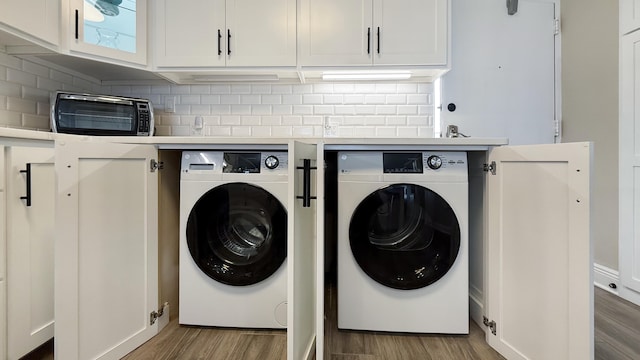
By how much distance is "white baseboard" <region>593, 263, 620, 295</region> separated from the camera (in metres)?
1.91

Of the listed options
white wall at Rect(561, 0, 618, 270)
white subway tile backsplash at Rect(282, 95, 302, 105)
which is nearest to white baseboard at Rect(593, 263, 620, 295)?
white wall at Rect(561, 0, 618, 270)

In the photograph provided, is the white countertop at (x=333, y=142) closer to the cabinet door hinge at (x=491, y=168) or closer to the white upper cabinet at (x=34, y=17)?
the cabinet door hinge at (x=491, y=168)

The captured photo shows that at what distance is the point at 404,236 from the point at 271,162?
77 centimetres

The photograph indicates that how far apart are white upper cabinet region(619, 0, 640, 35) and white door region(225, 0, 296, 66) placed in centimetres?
214

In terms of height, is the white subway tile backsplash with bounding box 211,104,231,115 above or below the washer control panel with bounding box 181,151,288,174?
above

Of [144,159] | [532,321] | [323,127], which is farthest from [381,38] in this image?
[532,321]

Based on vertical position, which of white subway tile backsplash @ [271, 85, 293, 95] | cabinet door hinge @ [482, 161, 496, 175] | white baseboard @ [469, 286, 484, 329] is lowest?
white baseboard @ [469, 286, 484, 329]

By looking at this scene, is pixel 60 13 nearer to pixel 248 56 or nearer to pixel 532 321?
pixel 248 56

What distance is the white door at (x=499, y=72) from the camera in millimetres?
2232

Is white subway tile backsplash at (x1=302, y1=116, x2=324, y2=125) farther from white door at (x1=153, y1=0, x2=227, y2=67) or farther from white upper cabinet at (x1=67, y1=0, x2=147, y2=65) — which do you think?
white upper cabinet at (x1=67, y1=0, x2=147, y2=65)

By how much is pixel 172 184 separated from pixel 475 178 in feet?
5.46

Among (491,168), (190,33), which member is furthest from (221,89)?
(491,168)

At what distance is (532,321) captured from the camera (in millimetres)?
1152

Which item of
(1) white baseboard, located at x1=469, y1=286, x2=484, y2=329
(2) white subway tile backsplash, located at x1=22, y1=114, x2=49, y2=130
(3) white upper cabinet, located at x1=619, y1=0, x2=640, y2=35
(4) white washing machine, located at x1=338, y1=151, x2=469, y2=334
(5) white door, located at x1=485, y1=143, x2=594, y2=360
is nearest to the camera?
(5) white door, located at x1=485, y1=143, x2=594, y2=360
